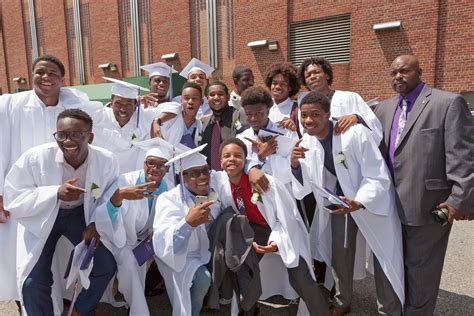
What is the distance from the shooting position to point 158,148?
3455mm

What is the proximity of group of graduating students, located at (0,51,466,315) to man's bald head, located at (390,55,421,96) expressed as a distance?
1.24ft

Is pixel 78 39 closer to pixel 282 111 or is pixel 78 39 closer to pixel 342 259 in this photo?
pixel 282 111

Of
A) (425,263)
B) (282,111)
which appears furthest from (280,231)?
(282,111)

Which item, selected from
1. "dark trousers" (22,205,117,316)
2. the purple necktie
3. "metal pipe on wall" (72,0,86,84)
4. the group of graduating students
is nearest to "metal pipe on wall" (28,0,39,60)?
"metal pipe on wall" (72,0,86,84)

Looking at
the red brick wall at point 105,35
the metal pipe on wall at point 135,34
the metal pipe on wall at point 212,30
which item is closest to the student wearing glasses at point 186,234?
the metal pipe on wall at point 212,30

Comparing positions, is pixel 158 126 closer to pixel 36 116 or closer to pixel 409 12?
pixel 36 116

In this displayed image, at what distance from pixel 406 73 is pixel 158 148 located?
7.42 feet

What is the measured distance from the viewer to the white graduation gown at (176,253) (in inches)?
123

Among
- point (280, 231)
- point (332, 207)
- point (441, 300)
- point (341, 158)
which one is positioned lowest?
point (441, 300)

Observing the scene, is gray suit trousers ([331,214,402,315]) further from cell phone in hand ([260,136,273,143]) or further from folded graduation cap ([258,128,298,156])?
cell phone in hand ([260,136,273,143])

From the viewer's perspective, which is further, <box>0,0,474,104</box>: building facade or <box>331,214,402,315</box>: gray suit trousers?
<box>0,0,474,104</box>: building facade

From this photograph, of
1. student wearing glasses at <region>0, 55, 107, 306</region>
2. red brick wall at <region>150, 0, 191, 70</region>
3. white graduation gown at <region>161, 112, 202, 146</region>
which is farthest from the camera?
red brick wall at <region>150, 0, 191, 70</region>

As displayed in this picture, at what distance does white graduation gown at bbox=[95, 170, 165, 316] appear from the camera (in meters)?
3.21

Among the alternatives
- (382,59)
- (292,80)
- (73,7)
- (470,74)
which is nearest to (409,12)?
(382,59)
